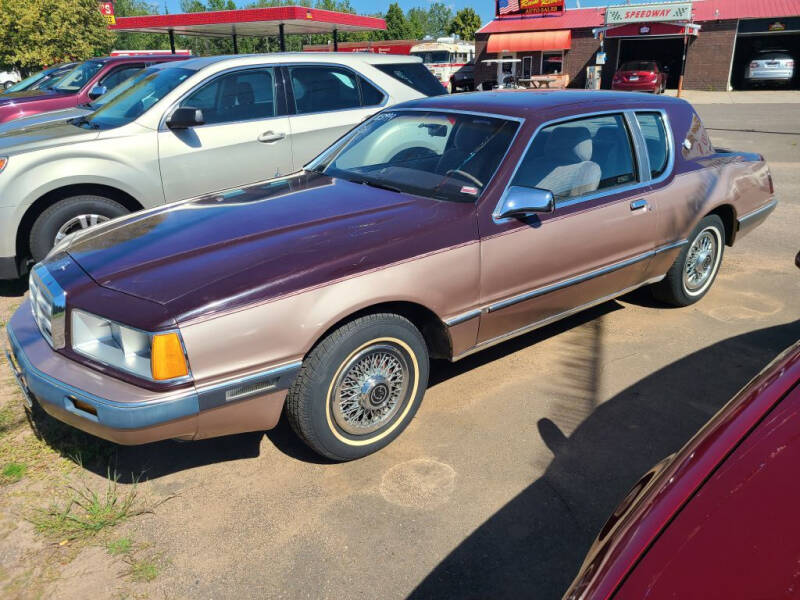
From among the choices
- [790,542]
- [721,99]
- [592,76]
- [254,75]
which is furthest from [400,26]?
[790,542]

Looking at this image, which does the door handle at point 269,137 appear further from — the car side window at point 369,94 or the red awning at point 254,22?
the red awning at point 254,22

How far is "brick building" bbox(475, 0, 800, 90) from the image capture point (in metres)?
32.6

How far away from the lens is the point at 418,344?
10.6 feet

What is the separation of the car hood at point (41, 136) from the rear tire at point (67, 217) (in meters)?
0.46

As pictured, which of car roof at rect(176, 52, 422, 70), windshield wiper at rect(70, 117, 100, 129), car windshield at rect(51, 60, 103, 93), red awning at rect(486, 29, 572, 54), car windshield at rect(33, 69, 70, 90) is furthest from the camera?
red awning at rect(486, 29, 572, 54)

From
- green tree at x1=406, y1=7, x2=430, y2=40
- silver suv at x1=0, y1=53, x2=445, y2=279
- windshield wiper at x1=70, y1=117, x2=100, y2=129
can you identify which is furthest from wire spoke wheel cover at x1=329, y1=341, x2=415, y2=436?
green tree at x1=406, y1=7, x2=430, y2=40

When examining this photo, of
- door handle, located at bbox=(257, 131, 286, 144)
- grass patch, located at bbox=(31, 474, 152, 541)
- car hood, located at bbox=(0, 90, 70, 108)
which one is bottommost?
grass patch, located at bbox=(31, 474, 152, 541)

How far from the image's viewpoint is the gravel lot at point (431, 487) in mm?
2508

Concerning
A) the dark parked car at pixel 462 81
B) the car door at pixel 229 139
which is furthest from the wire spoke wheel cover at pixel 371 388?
the dark parked car at pixel 462 81

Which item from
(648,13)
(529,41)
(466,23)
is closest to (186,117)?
(648,13)

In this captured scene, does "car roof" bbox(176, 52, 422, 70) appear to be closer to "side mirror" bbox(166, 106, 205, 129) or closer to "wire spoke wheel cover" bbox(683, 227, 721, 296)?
"side mirror" bbox(166, 106, 205, 129)

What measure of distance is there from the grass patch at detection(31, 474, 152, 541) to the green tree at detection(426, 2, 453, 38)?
126820 millimetres

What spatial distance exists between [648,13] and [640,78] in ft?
21.5

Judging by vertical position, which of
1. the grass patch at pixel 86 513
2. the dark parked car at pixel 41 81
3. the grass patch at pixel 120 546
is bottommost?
the grass patch at pixel 120 546
